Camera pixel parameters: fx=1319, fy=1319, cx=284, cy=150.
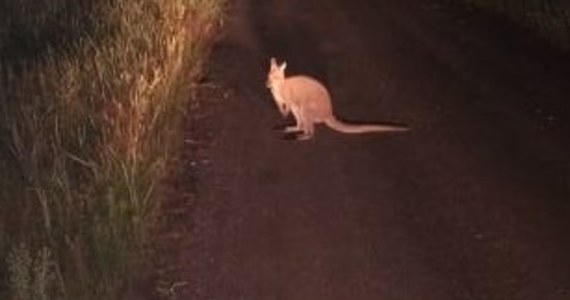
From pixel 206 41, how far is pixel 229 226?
669 centimetres

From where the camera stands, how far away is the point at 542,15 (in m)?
17.1

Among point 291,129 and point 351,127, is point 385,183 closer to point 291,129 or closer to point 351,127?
point 351,127

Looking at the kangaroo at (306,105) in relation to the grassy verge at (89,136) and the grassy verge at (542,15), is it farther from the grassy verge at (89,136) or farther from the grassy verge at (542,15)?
the grassy verge at (542,15)

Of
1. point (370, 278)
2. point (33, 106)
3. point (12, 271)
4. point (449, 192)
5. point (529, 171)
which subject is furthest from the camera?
point (33, 106)

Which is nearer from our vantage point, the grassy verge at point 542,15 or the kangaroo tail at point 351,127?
the kangaroo tail at point 351,127

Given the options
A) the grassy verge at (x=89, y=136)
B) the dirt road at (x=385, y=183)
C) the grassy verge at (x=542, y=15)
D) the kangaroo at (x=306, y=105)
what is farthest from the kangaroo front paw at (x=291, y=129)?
the grassy verge at (x=542, y=15)

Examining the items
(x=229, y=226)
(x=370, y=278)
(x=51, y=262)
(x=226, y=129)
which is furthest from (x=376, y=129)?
(x=51, y=262)

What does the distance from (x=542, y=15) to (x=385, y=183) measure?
7.76m

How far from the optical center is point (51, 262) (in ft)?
24.7

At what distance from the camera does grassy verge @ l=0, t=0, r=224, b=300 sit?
7.74m

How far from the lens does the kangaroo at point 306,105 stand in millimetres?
11109

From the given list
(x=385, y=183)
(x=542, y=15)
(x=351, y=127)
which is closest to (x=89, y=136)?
(x=385, y=183)

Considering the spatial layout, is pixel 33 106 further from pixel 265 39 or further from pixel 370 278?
pixel 265 39

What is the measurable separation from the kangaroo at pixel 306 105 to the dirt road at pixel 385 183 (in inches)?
4.7
